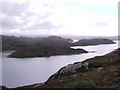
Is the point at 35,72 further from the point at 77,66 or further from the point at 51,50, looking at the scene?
the point at 51,50

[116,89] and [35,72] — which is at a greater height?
[116,89]

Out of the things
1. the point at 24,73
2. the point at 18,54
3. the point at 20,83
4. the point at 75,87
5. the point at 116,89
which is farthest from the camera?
the point at 18,54

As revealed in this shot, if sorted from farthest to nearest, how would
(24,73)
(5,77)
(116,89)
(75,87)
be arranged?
(24,73) < (5,77) < (116,89) < (75,87)

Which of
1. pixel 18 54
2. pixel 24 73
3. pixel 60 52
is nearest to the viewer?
pixel 24 73

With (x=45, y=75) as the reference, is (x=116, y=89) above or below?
above

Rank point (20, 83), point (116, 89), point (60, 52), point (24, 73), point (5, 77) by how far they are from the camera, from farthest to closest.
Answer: point (60, 52) → point (24, 73) → point (5, 77) → point (20, 83) → point (116, 89)

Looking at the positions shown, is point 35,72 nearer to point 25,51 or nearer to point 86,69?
point 86,69

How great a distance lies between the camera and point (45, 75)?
84375 mm

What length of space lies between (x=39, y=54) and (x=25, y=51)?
42.0 feet

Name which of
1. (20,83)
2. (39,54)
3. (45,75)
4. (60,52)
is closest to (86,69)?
(20,83)

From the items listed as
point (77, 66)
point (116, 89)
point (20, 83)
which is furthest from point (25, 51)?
point (116, 89)

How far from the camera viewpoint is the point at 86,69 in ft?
190

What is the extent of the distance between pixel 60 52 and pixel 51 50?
20.3ft

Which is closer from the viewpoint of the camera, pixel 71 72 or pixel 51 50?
pixel 71 72
